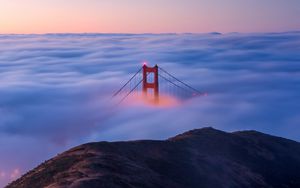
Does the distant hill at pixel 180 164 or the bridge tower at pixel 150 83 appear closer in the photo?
the distant hill at pixel 180 164

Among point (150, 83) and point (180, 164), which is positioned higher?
point (180, 164)

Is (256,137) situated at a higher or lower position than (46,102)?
higher

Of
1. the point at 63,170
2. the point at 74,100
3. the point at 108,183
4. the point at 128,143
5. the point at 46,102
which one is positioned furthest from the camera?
the point at 74,100

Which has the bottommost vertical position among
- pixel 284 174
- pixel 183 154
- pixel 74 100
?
pixel 74 100

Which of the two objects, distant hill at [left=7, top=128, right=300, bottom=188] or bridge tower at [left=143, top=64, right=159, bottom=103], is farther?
bridge tower at [left=143, top=64, right=159, bottom=103]

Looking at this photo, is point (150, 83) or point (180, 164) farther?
point (150, 83)

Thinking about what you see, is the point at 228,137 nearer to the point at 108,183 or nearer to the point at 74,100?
the point at 108,183

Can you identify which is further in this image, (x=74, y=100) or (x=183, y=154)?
(x=74, y=100)

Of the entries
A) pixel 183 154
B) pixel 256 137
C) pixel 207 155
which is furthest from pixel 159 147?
Result: pixel 256 137
